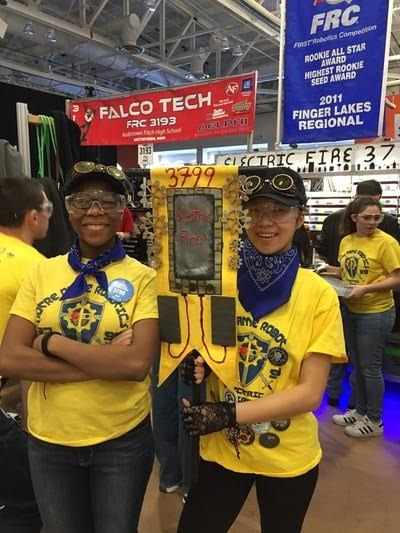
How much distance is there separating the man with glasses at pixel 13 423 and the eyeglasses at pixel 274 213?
946mm

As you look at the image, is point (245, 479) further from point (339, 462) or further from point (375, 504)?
point (339, 462)

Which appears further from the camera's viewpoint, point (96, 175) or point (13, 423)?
point (13, 423)

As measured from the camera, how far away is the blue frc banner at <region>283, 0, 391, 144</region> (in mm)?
3783

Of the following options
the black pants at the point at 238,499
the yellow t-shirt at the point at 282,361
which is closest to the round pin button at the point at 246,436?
the yellow t-shirt at the point at 282,361

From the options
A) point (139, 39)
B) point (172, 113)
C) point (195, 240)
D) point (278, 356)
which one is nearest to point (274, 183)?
point (195, 240)

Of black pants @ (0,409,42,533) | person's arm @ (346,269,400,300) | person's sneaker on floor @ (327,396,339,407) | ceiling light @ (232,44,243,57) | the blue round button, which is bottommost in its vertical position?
person's sneaker on floor @ (327,396,339,407)

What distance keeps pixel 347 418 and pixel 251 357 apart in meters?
2.39

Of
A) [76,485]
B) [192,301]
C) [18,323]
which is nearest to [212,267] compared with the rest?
[192,301]

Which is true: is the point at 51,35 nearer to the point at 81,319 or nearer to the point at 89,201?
the point at 89,201

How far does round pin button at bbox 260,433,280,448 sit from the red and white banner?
4390 mm

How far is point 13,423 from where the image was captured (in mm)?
1877

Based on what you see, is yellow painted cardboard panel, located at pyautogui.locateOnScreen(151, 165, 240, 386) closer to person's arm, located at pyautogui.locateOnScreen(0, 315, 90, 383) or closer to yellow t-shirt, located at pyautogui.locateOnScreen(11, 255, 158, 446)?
yellow t-shirt, located at pyautogui.locateOnScreen(11, 255, 158, 446)

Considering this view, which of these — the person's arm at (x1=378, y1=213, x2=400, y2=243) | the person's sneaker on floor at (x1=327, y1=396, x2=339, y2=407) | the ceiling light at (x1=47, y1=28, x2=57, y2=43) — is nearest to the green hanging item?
the person's arm at (x1=378, y1=213, x2=400, y2=243)

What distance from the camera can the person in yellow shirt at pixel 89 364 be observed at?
1.28 meters
